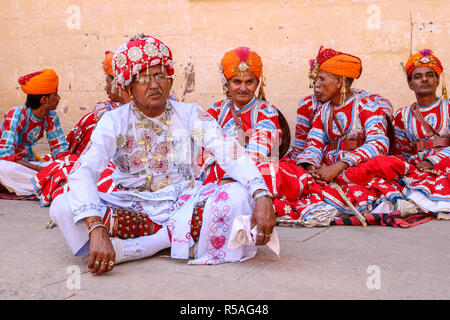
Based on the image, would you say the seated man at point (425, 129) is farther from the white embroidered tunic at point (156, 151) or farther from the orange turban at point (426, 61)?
the white embroidered tunic at point (156, 151)

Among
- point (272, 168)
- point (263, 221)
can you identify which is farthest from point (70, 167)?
point (263, 221)

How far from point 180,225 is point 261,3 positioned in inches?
171

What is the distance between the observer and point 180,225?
129 inches

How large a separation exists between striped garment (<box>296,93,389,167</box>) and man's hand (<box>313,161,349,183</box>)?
0.05 meters

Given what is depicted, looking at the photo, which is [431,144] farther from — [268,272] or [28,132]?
[28,132]

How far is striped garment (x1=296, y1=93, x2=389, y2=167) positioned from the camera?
486cm

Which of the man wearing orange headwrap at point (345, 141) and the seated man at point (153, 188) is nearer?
the seated man at point (153, 188)

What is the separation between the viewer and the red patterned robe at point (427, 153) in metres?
4.67

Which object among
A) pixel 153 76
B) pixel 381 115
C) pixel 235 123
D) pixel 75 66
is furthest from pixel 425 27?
pixel 75 66

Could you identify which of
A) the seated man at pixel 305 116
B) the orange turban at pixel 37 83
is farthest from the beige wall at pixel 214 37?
the orange turban at pixel 37 83

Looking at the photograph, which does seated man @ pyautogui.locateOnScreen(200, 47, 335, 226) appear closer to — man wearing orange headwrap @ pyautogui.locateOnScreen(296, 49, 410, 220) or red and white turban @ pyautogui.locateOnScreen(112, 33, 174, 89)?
man wearing orange headwrap @ pyautogui.locateOnScreen(296, 49, 410, 220)

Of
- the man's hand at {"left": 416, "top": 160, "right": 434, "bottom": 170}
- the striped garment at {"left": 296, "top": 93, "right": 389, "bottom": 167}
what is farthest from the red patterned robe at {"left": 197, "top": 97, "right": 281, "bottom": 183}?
the man's hand at {"left": 416, "top": 160, "right": 434, "bottom": 170}

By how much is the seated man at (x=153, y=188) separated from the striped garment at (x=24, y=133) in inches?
111
